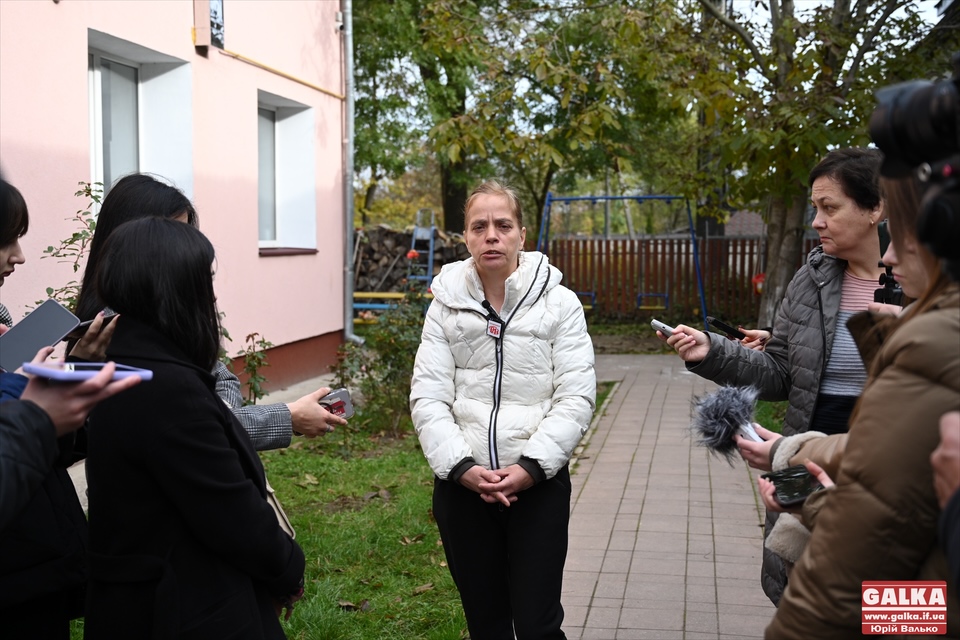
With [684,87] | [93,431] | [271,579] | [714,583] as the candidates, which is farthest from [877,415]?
[684,87]

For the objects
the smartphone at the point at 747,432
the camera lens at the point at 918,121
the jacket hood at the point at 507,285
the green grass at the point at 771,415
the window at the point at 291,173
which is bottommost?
the green grass at the point at 771,415

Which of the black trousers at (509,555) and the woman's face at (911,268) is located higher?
the woman's face at (911,268)

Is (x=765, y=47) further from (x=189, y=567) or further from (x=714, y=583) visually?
(x=189, y=567)

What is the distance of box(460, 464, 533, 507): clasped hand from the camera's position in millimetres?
3219

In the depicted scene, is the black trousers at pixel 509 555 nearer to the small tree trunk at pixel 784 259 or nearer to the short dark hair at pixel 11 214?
the short dark hair at pixel 11 214

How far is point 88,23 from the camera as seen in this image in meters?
7.30

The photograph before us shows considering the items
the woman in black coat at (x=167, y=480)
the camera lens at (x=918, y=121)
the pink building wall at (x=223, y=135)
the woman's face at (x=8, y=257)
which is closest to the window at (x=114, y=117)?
the pink building wall at (x=223, y=135)

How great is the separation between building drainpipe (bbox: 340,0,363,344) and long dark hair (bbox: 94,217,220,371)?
10.3 metres

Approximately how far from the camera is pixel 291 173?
11727 mm

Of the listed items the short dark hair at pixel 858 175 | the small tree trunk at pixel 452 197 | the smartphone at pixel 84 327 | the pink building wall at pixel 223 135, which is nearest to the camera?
the smartphone at pixel 84 327

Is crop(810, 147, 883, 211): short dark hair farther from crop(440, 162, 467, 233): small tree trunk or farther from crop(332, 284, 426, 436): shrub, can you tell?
crop(440, 162, 467, 233): small tree trunk

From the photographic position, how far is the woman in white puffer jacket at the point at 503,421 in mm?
3301

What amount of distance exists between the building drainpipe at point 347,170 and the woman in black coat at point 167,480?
33.7 ft

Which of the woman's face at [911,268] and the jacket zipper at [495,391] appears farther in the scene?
the jacket zipper at [495,391]
